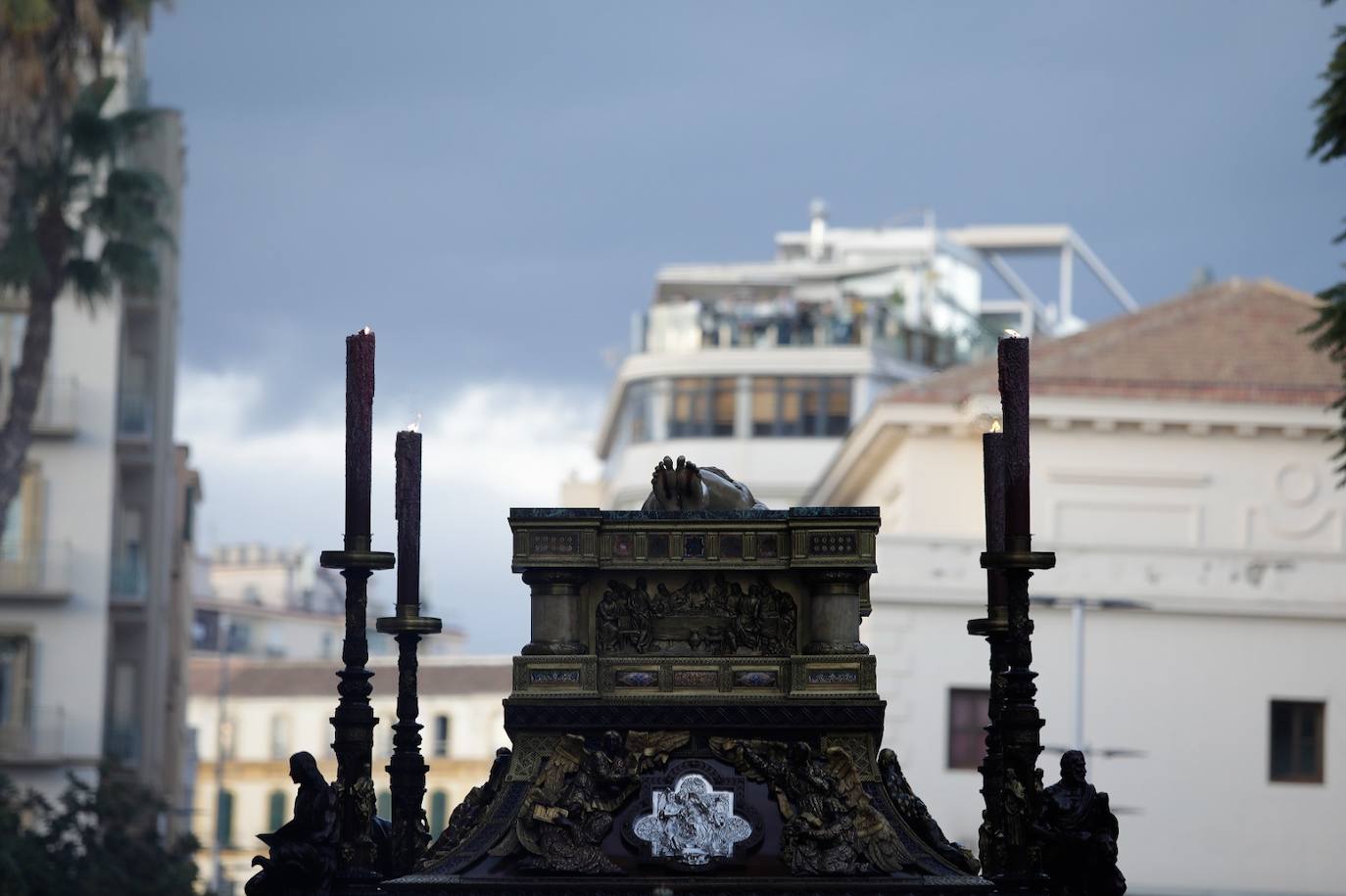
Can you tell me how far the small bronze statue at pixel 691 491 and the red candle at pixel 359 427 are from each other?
44.4 inches

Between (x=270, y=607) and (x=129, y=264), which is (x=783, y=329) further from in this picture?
(x=270, y=607)

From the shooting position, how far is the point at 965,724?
48750 mm

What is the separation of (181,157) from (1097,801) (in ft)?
163

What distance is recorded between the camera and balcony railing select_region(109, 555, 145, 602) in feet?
163

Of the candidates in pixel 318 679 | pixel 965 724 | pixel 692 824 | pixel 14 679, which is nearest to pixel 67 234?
pixel 14 679

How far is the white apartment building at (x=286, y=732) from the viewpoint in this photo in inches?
4313

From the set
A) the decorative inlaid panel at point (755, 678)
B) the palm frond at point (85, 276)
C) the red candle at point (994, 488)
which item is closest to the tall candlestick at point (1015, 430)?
the red candle at point (994, 488)

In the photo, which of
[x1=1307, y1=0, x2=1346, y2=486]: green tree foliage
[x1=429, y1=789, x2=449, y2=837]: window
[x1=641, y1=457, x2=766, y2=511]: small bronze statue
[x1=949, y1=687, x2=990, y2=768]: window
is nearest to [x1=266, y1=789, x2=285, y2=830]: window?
[x1=429, y1=789, x2=449, y2=837]: window

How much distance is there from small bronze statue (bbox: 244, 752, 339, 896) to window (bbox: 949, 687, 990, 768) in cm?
3827

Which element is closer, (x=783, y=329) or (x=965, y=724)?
(x=965, y=724)

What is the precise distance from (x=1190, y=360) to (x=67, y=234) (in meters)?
23.0

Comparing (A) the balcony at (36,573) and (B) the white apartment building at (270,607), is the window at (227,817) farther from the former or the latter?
(A) the balcony at (36,573)

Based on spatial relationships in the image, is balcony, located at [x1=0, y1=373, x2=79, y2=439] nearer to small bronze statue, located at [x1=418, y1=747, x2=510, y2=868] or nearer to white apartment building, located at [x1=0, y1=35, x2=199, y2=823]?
white apartment building, located at [x1=0, y1=35, x2=199, y2=823]

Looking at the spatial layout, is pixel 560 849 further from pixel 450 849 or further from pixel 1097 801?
pixel 1097 801
